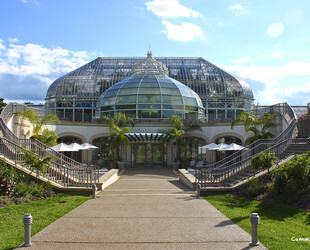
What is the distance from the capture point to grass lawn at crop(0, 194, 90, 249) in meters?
6.77

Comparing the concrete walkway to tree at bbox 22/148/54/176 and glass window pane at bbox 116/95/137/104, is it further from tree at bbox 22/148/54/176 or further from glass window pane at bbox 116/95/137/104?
glass window pane at bbox 116/95/137/104

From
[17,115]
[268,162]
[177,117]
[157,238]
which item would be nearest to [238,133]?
[177,117]

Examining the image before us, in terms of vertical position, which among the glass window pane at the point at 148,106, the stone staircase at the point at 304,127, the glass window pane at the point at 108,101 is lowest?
the stone staircase at the point at 304,127

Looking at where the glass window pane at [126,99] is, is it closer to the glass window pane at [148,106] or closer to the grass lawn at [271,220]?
the glass window pane at [148,106]

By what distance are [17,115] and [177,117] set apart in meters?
13.4

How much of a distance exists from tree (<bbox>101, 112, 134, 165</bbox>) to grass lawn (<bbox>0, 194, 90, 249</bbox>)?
12831 millimetres

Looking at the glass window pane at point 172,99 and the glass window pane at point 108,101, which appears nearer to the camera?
the glass window pane at point 172,99

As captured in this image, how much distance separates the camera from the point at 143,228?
7574 mm

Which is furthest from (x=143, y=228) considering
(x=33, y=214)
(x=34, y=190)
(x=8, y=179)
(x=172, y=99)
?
(x=172, y=99)

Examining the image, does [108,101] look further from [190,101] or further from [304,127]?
[304,127]

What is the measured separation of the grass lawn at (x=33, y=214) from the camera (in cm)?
677

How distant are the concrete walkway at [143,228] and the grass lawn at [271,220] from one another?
340 millimetres

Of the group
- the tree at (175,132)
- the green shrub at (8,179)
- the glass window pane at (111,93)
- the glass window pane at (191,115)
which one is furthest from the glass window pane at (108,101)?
the green shrub at (8,179)

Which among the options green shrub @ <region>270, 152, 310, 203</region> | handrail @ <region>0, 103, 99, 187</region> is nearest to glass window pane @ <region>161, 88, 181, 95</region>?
handrail @ <region>0, 103, 99, 187</region>
